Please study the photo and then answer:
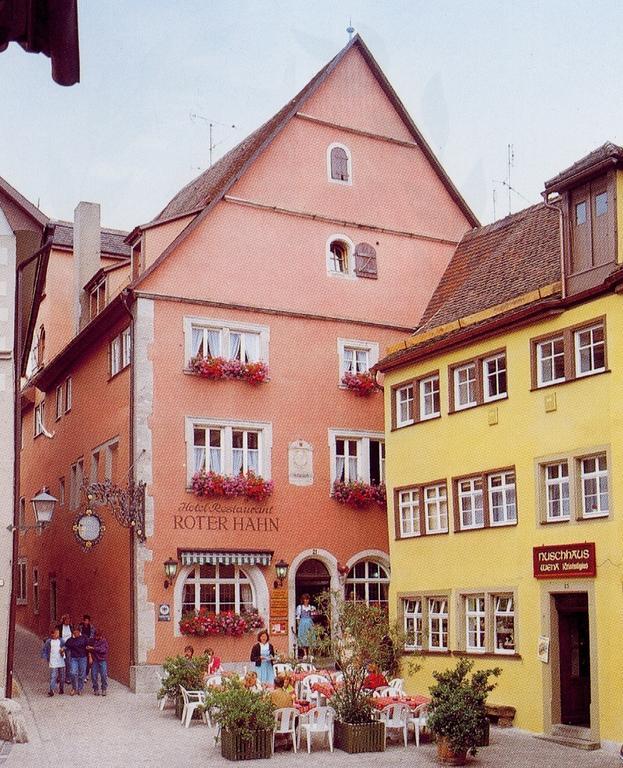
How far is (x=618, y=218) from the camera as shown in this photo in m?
18.4

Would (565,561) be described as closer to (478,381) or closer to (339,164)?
(478,381)

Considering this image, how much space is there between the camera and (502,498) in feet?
67.6

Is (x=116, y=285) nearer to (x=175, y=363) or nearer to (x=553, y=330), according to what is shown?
(x=175, y=363)

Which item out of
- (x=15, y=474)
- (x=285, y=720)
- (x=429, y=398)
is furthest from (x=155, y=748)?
(x=429, y=398)

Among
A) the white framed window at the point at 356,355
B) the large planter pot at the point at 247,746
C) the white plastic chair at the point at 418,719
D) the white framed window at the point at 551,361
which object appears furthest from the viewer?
the white framed window at the point at 356,355

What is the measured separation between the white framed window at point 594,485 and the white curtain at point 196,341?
1042 centimetres

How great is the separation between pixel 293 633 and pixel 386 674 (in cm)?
330

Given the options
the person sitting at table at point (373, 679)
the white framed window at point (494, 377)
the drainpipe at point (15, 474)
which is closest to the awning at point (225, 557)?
the drainpipe at point (15, 474)

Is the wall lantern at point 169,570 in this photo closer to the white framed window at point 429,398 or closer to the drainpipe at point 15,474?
the drainpipe at point 15,474

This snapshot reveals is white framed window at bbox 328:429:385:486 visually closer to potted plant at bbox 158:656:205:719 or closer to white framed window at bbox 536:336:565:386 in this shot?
potted plant at bbox 158:656:205:719

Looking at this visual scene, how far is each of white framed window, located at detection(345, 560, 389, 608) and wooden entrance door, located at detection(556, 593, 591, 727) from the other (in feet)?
27.7

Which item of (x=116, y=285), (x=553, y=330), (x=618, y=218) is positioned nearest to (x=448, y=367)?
(x=553, y=330)

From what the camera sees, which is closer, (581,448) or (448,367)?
(581,448)

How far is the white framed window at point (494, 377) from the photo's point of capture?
68.8 ft
